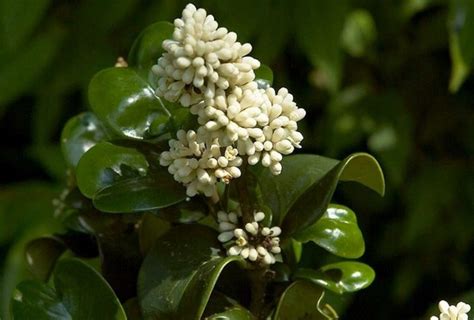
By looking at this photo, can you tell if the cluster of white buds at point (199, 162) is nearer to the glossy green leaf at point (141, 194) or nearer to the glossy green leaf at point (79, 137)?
the glossy green leaf at point (141, 194)

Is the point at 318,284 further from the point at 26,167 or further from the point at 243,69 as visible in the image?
the point at 26,167

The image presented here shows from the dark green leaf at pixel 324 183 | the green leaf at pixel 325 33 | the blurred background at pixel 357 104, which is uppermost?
the dark green leaf at pixel 324 183

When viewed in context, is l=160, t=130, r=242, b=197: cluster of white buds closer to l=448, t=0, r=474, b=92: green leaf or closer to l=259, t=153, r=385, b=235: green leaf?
l=259, t=153, r=385, b=235: green leaf

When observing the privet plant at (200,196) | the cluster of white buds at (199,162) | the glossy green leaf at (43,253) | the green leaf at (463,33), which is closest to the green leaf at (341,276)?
the privet plant at (200,196)

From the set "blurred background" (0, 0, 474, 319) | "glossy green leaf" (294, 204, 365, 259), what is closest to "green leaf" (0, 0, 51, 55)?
"blurred background" (0, 0, 474, 319)

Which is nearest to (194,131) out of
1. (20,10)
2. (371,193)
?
(20,10)

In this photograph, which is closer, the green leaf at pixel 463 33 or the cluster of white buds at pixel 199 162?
the cluster of white buds at pixel 199 162

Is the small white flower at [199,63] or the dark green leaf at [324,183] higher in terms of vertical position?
the small white flower at [199,63]

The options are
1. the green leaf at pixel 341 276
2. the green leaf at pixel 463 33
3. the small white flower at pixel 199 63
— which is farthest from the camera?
the green leaf at pixel 463 33
